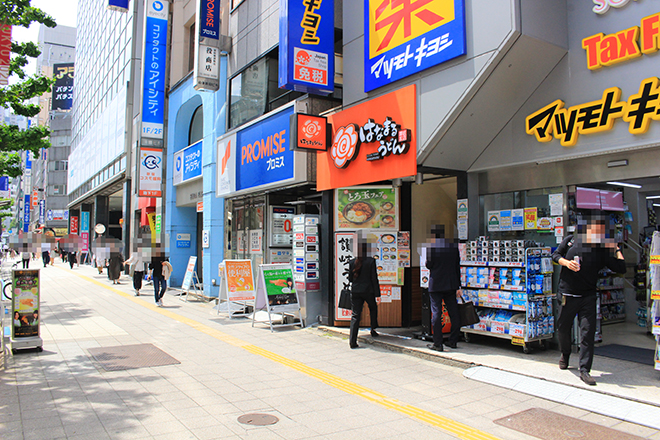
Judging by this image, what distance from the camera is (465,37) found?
22.0 ft

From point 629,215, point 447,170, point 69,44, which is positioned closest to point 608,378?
point 447,170

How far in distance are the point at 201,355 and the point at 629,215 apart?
28.2 ft

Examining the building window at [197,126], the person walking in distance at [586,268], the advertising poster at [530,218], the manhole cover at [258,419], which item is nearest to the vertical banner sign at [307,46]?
the advertising poster at [530,218]

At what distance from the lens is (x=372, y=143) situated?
8383 millimetres

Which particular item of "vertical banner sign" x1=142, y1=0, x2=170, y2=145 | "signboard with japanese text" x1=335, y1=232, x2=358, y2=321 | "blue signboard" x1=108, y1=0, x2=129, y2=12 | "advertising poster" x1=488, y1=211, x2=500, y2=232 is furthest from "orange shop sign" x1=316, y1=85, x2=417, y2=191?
"blue signboard" x1=108, y1=0, x2=129, y2=12

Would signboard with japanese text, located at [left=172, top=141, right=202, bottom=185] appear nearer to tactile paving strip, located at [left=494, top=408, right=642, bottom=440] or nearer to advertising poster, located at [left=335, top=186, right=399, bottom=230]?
advertising poster, located at [left=335, top=186, right=399, bottom=230]

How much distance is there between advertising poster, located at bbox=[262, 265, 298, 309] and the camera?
9.46m

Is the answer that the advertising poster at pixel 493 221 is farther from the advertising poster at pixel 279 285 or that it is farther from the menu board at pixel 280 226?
the menu board at pixel 280 226

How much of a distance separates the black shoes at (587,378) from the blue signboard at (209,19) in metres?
13.5

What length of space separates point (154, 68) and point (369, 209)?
14179 mm

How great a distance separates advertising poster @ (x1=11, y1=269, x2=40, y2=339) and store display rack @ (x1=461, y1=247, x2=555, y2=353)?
23.1ft

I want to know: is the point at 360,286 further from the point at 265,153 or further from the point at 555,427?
the point at 265,153

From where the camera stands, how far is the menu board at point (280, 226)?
12617 millimetres

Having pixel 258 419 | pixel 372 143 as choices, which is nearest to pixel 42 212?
pixel 372 143
